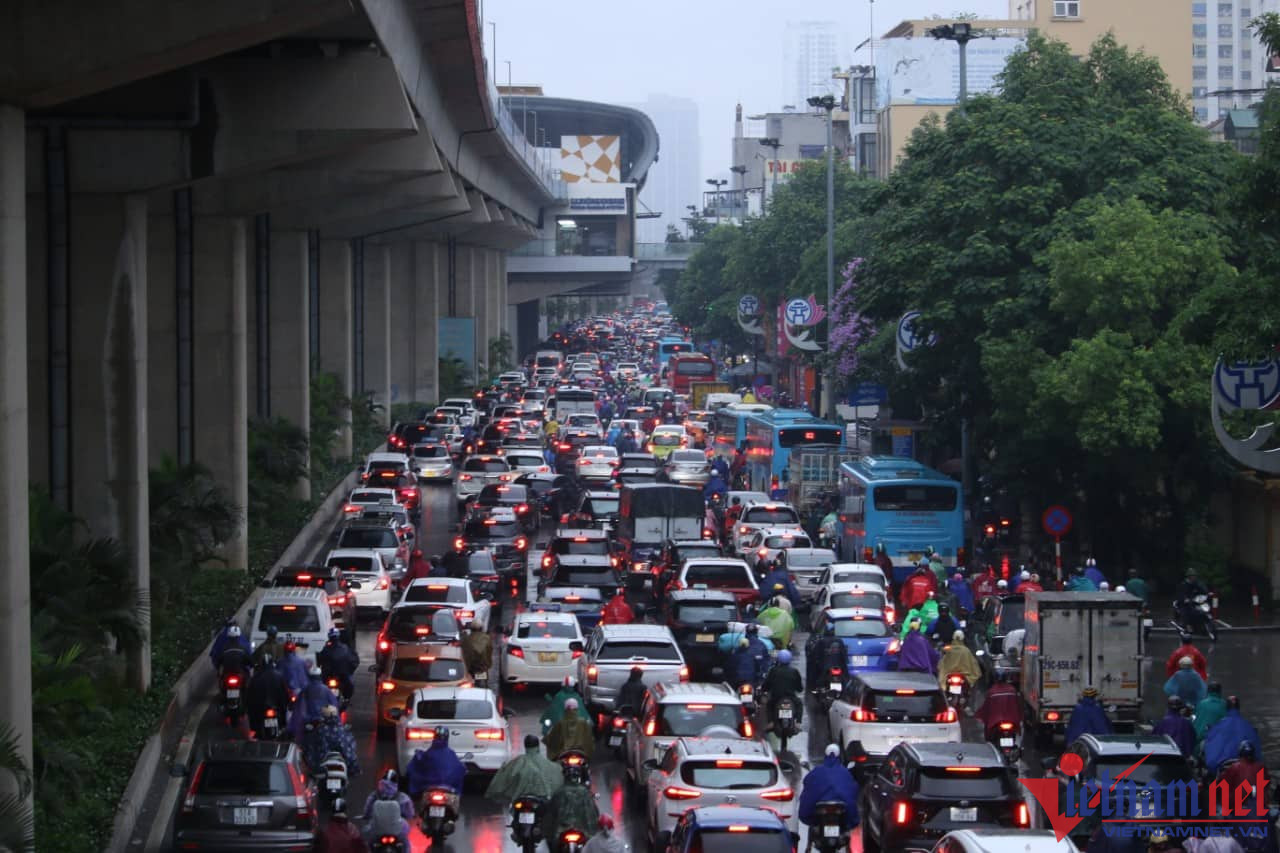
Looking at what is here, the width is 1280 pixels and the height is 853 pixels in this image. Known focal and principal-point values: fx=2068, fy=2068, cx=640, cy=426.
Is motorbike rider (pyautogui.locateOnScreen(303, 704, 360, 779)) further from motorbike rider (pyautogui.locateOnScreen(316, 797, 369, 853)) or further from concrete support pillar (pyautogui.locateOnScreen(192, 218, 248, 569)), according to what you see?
concrete support pillar (pyautogui.locateOnScreen(192, 218, 248, 569))

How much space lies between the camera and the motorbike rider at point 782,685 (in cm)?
2397

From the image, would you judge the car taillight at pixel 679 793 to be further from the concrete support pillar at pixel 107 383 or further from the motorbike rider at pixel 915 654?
the concrete support pillar at pixel 107 383

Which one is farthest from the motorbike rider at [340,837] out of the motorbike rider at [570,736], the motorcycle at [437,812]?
the motorbike rider at [570,736]

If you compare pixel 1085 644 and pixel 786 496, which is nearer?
pixel 1085 644

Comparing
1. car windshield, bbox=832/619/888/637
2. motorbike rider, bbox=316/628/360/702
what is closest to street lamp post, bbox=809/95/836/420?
car windshield, bbox=832/619/888/637

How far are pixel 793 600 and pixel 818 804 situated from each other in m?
17.2

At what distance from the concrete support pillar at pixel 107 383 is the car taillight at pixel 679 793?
37.5 ft

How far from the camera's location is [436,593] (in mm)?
31078

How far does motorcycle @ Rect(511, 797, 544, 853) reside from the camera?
18469 mm

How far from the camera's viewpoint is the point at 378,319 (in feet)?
251

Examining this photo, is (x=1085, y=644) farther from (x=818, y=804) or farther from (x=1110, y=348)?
(x=1110, y=348)

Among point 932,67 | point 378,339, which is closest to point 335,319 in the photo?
point 378,339

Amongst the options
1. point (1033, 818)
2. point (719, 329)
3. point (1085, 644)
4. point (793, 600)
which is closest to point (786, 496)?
point (793, 600)

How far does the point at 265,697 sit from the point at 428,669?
6.57 feet
